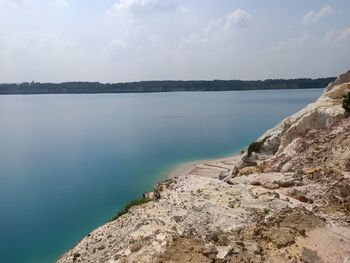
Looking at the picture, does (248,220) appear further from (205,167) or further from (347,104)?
(205,167)

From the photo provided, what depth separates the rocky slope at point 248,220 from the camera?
37.2ft

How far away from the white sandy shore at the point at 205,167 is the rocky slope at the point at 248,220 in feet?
112

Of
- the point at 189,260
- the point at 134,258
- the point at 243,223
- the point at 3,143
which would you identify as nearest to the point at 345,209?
the point at 243,223

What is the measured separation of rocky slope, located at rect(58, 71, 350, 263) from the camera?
37.2 ft

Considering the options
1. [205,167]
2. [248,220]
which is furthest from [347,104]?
[205,167]

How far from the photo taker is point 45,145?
274 feet

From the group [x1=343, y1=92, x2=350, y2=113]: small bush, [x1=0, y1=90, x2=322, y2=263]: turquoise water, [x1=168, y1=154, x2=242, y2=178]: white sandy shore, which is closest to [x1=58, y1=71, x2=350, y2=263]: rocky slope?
[x1=343, y1=92, x2=350, y2=113]: small bush

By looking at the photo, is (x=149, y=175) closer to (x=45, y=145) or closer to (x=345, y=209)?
(x=45, y=145)

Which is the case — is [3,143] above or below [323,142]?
below

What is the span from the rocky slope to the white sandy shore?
112ft

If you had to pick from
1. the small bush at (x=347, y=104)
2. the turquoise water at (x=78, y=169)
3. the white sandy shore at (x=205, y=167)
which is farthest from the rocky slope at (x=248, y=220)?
the white sandy shore at (x=205, y=167)

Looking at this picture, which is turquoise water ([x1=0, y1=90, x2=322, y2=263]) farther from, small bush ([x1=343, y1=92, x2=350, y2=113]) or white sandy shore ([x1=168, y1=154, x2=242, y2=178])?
small bush ([x1=343, y1=92, x2=350, y2=113])

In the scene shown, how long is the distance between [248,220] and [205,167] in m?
45.8

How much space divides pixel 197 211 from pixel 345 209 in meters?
5.17
